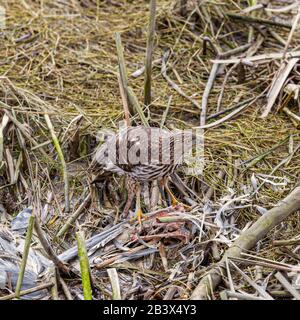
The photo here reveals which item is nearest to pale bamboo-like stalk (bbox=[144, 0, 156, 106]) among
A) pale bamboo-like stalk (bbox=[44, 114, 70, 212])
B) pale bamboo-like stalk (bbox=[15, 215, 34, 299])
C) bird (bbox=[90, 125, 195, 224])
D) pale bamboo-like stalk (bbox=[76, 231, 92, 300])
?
bird (bbox=[90, 125, 195, 224])

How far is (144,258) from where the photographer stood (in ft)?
14.4

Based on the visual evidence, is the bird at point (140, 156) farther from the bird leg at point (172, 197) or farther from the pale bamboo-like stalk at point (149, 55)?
the pale bamboo-like stalk at point (149, 55)

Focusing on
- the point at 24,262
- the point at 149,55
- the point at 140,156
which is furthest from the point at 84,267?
the point at 149,55

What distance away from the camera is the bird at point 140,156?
4559 mm

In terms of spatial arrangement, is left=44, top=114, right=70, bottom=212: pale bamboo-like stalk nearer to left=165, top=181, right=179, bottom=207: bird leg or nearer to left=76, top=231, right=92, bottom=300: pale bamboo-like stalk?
left=165, top=181, right=179, bottom=207: bird leg

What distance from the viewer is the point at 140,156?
4574 mm

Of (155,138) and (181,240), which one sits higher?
(155,138)

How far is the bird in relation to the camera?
15.0ft

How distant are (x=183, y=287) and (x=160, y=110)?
1746mm

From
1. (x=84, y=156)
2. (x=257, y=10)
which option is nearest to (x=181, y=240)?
(x=84, y=156)

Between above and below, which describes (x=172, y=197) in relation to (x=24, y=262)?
below

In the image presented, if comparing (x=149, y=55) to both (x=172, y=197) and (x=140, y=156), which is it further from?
(x=172, y=197)

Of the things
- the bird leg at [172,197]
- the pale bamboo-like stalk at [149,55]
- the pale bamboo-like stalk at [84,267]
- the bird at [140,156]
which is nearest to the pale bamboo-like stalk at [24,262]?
the pale bamboo-like stalk at [84,267]
